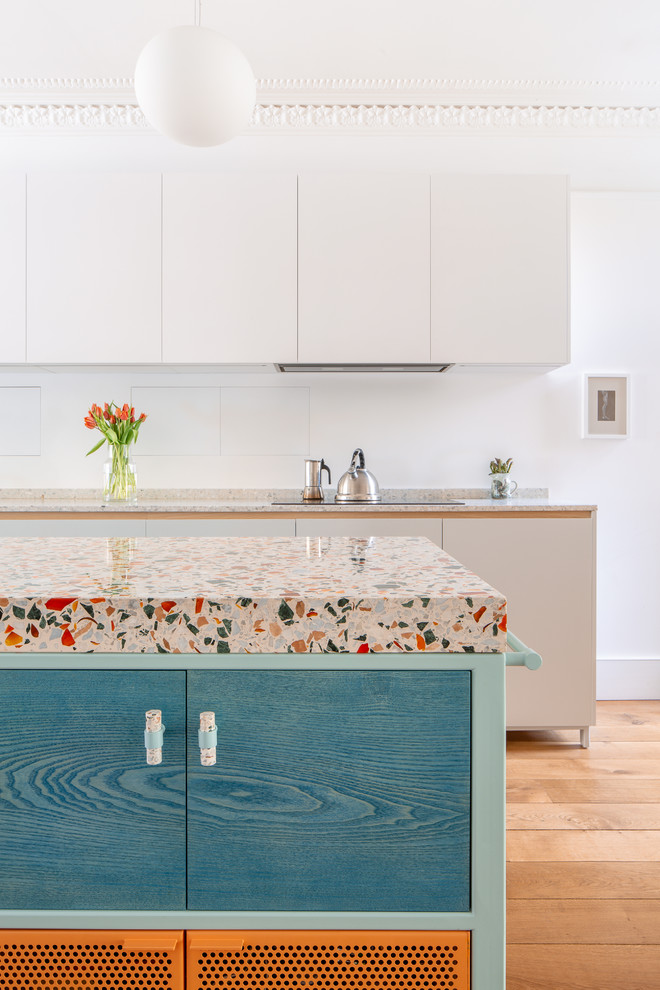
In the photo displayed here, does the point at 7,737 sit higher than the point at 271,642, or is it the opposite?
the point at 271,642

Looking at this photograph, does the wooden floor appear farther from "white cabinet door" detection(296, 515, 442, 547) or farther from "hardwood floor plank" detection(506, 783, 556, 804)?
"white cabinet door" detection(296, 515, 442, 547)

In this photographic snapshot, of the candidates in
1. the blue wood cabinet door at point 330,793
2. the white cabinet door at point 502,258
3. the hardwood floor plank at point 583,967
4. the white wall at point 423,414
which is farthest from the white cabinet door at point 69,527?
the blue wood cabinet door at point 330,793

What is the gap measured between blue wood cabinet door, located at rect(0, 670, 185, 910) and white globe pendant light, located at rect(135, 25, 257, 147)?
48.3 inches

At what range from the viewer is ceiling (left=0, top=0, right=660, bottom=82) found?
2.53 m

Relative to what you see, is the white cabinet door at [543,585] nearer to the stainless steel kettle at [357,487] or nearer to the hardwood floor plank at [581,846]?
the stainless steel kettle at [357,487]

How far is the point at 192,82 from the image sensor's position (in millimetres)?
1385

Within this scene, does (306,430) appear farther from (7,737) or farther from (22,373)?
(7,737)

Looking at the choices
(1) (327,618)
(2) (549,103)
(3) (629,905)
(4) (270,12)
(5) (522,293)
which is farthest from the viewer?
(2) (549,103)

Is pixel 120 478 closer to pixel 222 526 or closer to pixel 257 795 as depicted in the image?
pixel 222 526

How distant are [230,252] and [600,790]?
97.1 inches

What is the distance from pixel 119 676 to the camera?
732 millimetres

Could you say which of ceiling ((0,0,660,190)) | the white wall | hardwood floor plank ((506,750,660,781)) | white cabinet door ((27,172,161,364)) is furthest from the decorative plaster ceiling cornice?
hardwood floor plank ((506,750,660,781))

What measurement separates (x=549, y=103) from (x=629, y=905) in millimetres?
3249

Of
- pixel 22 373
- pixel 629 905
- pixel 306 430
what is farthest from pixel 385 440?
pixel 629 905
